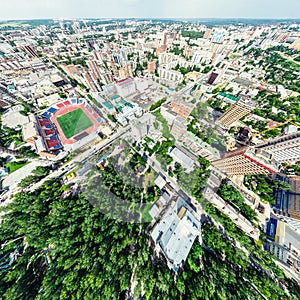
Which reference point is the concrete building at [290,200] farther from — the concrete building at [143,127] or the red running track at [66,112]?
the red running track at [66,112]

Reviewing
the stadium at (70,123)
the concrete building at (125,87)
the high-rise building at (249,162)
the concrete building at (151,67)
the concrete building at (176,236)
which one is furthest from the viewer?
the concrete building at (151,67)

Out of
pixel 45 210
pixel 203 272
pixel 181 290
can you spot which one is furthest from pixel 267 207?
pixel 45 210

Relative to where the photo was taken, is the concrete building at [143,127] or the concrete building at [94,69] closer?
the concrete building at [143,127]

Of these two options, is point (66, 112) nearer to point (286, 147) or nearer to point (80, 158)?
point (80, 158)

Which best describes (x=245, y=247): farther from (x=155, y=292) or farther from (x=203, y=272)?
(x=155, y=292)

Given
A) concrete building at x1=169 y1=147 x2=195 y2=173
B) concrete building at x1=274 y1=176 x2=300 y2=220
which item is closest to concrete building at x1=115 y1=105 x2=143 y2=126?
concrete building at x1=169 y1=147 x2=195 y2=173

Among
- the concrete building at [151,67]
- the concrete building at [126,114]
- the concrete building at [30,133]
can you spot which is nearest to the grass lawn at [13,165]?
the concrete building at [30,133]
